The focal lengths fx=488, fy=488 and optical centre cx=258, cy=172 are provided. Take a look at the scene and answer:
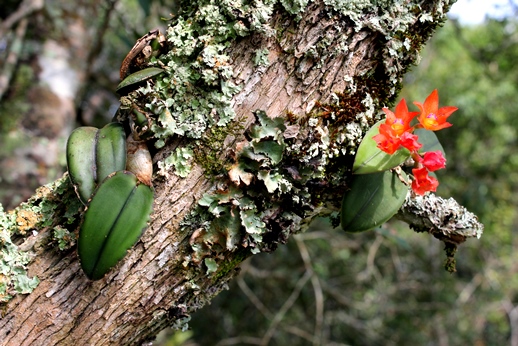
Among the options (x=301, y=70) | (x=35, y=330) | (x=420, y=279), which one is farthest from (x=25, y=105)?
(x=420, y=279)

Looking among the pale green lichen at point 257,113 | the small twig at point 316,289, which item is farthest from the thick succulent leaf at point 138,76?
the small twig at point 316,289

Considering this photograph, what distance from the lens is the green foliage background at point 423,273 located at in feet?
8.52

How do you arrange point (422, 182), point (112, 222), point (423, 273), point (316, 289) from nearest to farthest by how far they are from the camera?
point (112, 222), point (422, 182), point (316, 289), point (423, 273)

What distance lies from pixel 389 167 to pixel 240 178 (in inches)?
9.0

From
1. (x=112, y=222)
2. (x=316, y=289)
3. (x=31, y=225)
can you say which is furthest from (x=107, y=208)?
(x=316, y=289)

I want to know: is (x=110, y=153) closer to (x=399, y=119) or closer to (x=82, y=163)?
(x=82, y=163)

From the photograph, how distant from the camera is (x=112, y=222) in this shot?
0.67 m

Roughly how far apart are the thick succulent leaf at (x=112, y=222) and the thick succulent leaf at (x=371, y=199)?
1.03 ft

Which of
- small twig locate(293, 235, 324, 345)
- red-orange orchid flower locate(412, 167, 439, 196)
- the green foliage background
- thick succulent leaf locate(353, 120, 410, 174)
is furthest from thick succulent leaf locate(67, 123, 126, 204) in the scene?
the green foliage background

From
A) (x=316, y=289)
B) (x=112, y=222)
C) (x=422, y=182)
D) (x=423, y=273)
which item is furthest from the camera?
(x=423, y=273)

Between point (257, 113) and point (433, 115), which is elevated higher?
point (257, 113)

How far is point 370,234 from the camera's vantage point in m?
2.60

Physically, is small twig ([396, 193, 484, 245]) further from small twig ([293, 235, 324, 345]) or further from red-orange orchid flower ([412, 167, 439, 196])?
small twig ([293, 235, 324, 345])

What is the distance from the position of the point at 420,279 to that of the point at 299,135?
2.50 m
